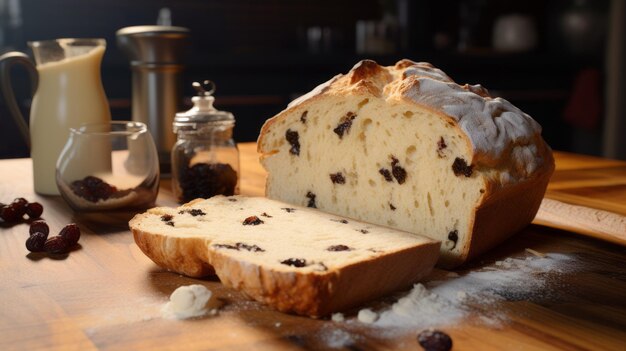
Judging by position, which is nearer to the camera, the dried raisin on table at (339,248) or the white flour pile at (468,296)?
the white flour pile at (468,296)

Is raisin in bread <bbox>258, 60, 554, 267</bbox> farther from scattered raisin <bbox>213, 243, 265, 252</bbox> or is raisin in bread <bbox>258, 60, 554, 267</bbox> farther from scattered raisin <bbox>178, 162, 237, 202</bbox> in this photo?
scattered raisin <bbox>213, 243, 265, 252</bbox>

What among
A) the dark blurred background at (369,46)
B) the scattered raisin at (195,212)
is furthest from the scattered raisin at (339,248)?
the dark blurred background at (369,46)

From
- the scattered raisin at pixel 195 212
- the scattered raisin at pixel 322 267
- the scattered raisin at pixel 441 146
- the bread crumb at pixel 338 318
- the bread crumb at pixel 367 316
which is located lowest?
the bread crumb at pixel 338 318

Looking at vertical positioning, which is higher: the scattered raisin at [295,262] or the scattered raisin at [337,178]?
the scattered raisin at [337,178]

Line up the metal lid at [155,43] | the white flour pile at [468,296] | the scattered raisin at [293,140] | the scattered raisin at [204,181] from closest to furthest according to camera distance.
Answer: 1. the white flour pile at [468,296]
2. the scattered raisin at [293,140]
3. the scattered raisin at [204,181]
4. the metal lid at [155,43]

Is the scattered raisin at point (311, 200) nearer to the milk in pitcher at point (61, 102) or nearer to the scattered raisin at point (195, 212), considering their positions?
the scattered raisin at point (195, 212)

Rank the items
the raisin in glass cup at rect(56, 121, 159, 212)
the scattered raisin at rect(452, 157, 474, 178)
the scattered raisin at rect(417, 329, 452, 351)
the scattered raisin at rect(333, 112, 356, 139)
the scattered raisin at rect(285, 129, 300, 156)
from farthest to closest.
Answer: the raisin in glass cup at rect(56, 121, 159, 212) < the scattered raisin at rect(285, 129, 300, 156) < the scattered raisin at rect(333, 112, 356, 139) < the scattered raisin at rect(452, 157, 474, 178) < the scattered raisin at rect(417, 329, 452, 351)

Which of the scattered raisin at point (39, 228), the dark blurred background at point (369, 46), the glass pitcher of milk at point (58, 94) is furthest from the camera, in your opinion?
the dark blurred background at point (369, 46)

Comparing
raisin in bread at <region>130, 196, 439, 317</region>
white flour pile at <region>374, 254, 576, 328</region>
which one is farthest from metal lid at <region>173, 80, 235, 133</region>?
white flour pile at <region>374, 254, 576, 328</region>
